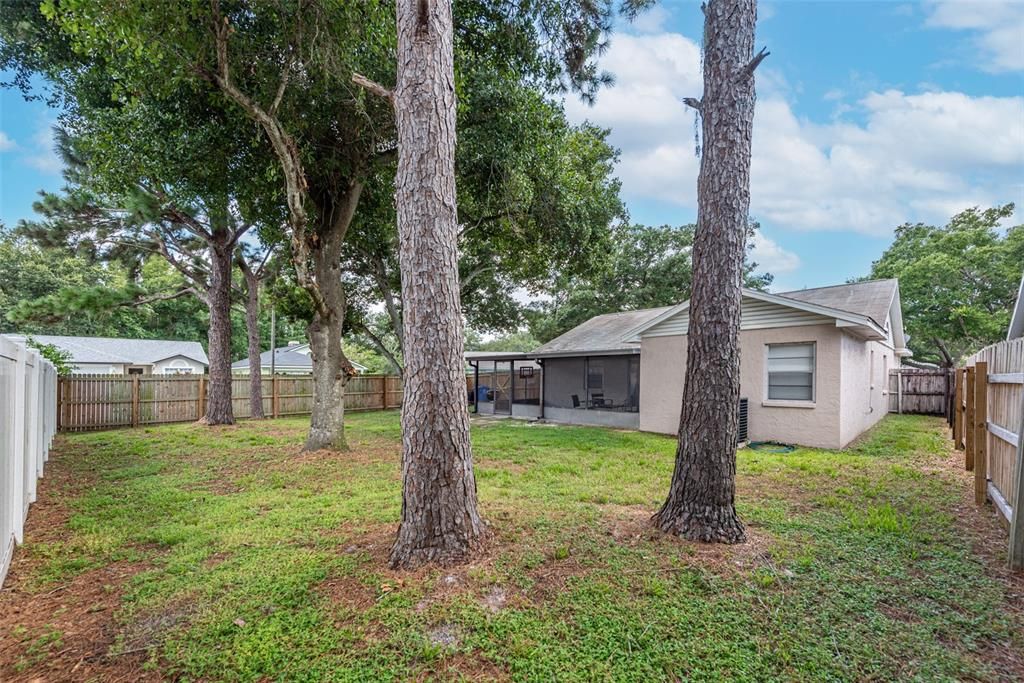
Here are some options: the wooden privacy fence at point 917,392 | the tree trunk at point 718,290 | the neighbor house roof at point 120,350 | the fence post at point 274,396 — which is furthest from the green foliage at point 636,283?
the neighbor house roof at point 120,350

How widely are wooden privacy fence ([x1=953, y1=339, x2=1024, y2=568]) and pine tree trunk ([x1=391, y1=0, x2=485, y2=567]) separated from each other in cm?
398

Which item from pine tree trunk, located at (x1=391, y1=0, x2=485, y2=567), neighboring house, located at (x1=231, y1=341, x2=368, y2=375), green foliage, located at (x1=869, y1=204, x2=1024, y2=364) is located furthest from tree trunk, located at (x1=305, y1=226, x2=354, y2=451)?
neighboring house, located at (x1=231, y1=341, x2=368, y2=375)

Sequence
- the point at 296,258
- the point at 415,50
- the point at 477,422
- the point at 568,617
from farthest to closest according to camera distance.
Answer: the point at 477,422 < the point at 296,258 < the point at 415,50 < the point at 568,617

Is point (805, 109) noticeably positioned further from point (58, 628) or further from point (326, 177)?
point (58, 628)

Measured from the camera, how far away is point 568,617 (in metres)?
2.63

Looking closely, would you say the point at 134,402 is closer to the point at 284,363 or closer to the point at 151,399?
the point at 151,399

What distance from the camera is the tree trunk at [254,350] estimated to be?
1407 centimetres

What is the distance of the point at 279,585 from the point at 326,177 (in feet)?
23.9

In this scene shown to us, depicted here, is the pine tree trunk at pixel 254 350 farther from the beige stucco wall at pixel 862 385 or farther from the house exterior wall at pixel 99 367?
the beige stucco wall at pixel 862 385

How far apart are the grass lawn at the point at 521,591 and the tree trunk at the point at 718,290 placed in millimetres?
355

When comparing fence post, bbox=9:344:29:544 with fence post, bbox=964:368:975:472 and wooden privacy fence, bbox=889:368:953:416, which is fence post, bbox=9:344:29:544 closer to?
fence post, bbox=964:368:975:472

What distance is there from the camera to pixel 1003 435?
423 centimetres

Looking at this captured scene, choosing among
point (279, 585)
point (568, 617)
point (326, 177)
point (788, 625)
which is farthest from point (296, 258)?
point (788, 625)

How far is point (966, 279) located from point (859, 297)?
1130 cm
